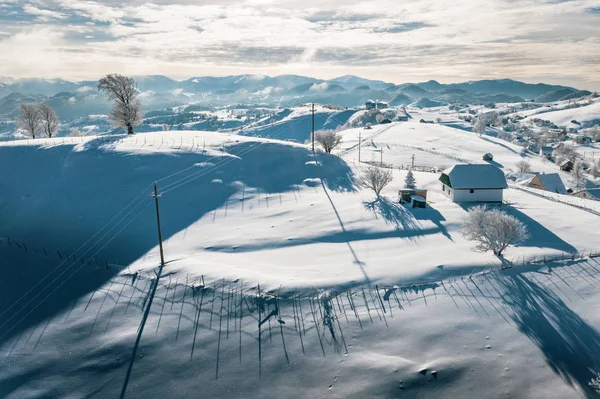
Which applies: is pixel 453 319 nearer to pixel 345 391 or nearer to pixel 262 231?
pixel 345 391

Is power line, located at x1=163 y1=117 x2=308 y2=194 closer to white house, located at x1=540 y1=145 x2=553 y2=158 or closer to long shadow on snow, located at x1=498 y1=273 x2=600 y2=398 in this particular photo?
long shadow on snow, located at x1=498 y1=273 x2=600 y2=398

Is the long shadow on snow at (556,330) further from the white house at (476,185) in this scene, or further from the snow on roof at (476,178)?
the snow on roof at (476,178)

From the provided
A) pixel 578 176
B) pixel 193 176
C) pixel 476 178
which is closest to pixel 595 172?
pixel 578 176

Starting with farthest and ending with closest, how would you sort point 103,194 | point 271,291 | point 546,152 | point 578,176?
point 546,152, point 578,176, point 103,194, point 271,291

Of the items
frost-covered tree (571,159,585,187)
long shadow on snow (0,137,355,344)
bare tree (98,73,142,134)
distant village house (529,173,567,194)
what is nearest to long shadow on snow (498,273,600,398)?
long shadow on snow (0,137,355,344)

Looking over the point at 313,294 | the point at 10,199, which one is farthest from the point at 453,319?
the point at 10,199

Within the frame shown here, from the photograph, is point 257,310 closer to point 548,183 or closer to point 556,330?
point 556,330
